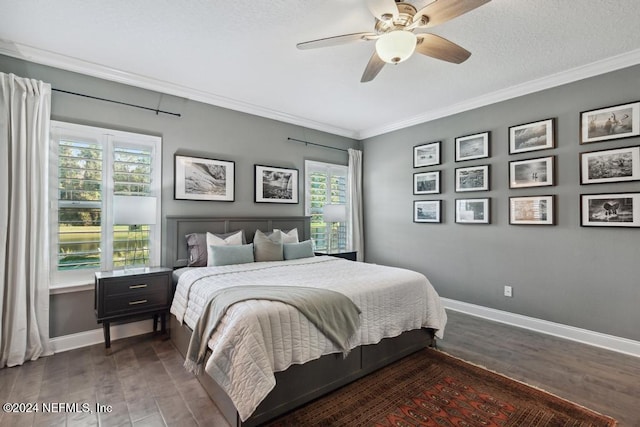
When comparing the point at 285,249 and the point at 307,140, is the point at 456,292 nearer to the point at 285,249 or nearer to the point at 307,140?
the point at 285,249

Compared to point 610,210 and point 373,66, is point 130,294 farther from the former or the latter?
point 610,210

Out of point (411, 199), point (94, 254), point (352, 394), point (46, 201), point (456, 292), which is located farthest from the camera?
point (411, 199)

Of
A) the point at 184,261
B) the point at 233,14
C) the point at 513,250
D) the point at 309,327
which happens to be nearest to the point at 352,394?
the point at 309,327

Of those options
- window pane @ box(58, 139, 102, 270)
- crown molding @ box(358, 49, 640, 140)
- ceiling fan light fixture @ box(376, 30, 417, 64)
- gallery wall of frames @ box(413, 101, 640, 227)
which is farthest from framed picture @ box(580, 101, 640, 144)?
window pane @ box(58, 139, 102, 270)

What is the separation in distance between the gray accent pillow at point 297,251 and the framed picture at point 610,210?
309cm

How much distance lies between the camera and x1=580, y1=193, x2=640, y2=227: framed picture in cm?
290

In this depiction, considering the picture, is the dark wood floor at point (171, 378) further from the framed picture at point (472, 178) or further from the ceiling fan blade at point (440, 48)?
the ceiling fan blade at point (440, 48)

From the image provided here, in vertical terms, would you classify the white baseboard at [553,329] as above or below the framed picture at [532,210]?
below

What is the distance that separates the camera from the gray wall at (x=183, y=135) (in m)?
3.00

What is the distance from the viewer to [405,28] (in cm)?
209

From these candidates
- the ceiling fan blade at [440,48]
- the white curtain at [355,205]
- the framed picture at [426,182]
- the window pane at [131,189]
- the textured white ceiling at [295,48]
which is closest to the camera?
the ceiling fan blade at [440,48]

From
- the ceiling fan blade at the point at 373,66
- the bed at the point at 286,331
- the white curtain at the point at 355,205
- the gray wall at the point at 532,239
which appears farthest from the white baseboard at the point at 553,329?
the ceiling fan blade at the point at 373,66

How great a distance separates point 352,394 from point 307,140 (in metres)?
3.78

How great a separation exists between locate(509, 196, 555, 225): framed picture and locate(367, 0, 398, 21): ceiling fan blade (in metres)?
2.82
